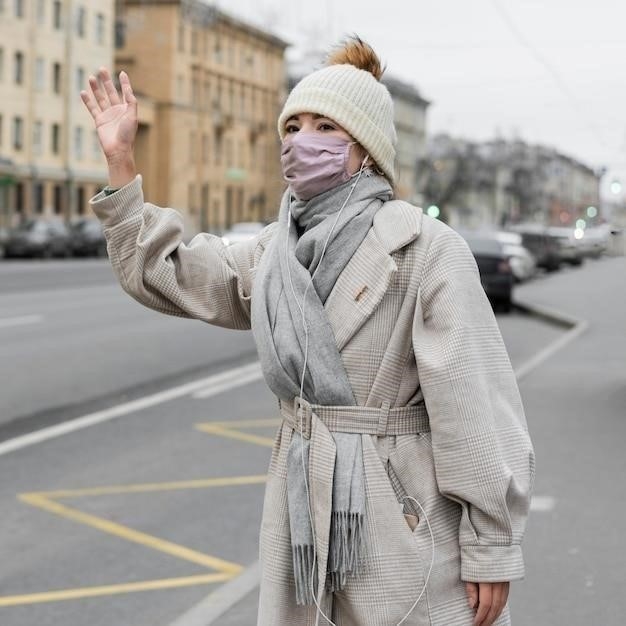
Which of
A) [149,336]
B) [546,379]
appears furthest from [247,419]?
[149,336]

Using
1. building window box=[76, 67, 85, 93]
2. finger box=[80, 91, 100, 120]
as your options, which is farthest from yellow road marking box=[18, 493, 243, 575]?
building window box=[76, 67, 85, 93]

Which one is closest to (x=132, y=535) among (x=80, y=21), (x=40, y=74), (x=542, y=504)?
(x=542, y=504)

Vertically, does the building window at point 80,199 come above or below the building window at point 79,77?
below

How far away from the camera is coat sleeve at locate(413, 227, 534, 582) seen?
2809mm

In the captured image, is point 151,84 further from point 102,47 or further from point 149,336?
point 149,336

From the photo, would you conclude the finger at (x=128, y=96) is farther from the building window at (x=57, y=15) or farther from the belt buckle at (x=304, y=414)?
the building window at (x=57, y=15)

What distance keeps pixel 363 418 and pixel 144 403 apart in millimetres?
8760

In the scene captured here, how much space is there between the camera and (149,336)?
688 inches

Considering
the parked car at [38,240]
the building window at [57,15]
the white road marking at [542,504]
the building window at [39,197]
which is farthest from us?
the building window at [57,15]

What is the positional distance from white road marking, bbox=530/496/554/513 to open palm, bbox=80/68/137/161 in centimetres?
458

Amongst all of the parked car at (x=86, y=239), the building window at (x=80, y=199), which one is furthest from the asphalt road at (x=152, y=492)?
the building window at (x=80, y=199)

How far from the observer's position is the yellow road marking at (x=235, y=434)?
9636mm

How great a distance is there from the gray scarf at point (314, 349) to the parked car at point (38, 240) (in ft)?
152

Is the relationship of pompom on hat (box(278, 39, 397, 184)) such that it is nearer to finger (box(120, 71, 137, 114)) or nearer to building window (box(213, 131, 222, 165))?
finger (box(120, 71, 137, 114))
